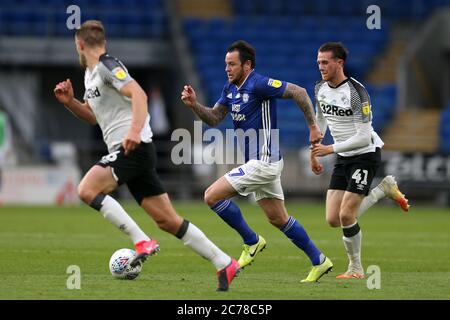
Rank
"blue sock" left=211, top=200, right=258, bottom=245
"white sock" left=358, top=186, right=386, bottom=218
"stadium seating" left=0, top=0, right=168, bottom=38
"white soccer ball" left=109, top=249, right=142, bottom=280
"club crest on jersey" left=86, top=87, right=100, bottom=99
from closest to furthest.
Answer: "club crest on jersey" left=86, top=87, right=100, bottom=99
"white soccer ball" left=109, top=249, right=142, bottom=280
"blue sock" left=211, top=200, right=258, bottom=245
"white sock" left=358, top=186, right=386, bottom=218
"stadium seating" left=0, top=0, right=168, bottom=38

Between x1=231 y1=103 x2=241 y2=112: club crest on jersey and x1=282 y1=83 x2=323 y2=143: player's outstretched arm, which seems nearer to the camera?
x1=282 y1=83 x2=323 y2=143: player's outstretched arm

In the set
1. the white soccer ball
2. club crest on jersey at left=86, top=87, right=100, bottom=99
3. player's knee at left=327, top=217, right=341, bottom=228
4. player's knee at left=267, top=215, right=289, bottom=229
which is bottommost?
the white soccer ball

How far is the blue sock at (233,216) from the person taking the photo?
38.1 ft

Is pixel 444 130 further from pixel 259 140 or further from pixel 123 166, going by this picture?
pixel 123 166

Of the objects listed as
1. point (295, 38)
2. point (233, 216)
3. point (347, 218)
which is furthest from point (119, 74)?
point (295, 38)

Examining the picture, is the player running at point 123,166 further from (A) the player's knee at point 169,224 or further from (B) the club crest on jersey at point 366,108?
(B) the club crest on jersey at point 366,108

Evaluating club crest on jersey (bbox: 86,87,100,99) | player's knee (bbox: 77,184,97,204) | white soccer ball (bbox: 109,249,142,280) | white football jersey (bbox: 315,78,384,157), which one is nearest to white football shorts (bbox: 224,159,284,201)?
white football jersey (bbox: 315,78,384,157)

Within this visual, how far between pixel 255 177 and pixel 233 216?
65cm

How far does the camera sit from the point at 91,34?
9.73 metres

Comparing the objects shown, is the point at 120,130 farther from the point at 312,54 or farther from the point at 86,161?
the point at 312,54

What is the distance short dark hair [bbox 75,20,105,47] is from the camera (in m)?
9.71

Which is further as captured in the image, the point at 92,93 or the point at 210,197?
the point at 210,197

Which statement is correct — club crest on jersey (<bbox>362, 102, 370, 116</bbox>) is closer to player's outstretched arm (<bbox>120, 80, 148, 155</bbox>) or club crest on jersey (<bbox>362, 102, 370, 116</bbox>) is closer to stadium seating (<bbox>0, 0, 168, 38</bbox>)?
player's outstretched arm (<bbox>120, 80, 148, 155</bbox>)
